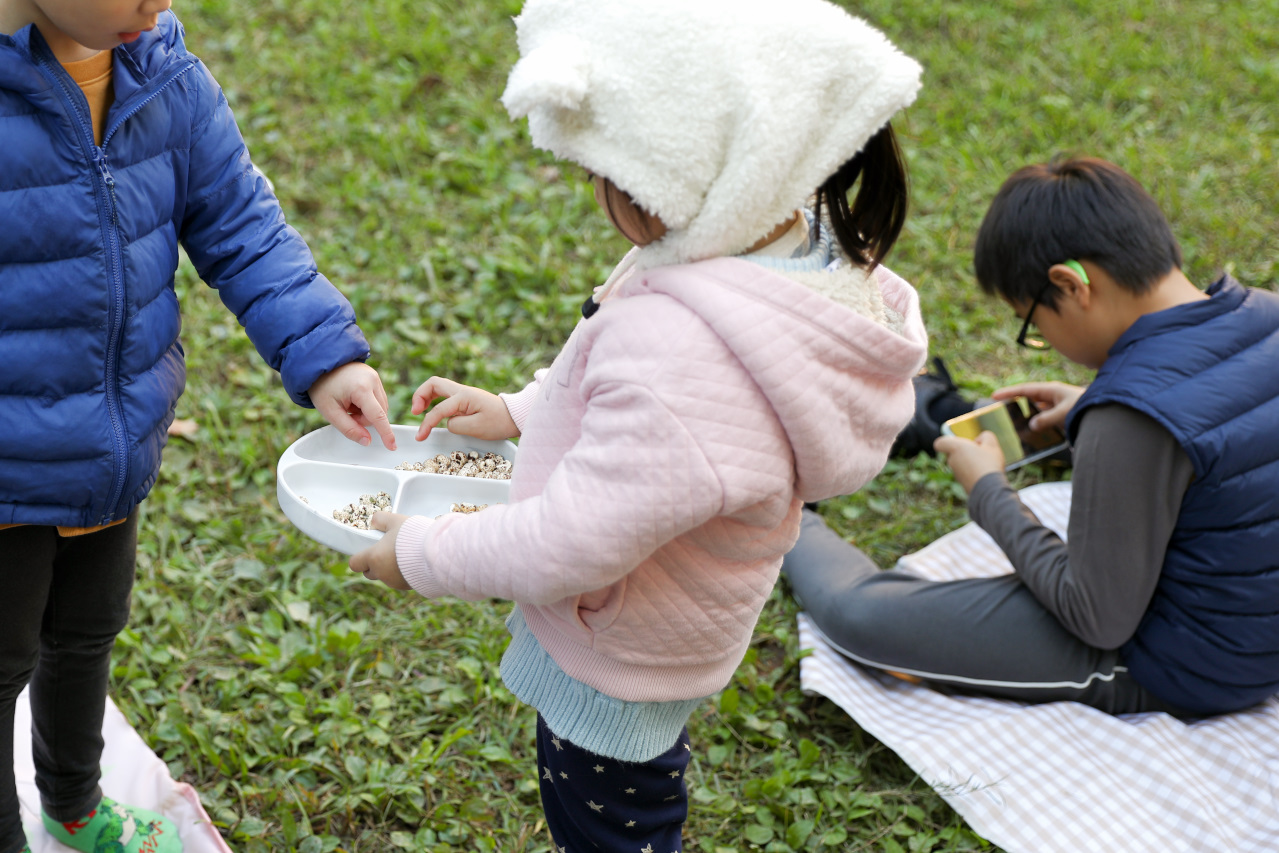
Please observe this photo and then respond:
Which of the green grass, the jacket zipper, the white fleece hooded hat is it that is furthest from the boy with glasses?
the jacket zipper

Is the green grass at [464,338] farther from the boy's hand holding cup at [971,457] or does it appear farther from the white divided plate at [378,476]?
the white divided plate at [378,476]

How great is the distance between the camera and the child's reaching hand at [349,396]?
1.52 metres

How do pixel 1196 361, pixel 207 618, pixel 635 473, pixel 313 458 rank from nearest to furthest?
1. pixel 635 473
2. pixel 313 458
3. pixel 1196 361
4. pixel 207 618

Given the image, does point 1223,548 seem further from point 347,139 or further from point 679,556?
point 347,139

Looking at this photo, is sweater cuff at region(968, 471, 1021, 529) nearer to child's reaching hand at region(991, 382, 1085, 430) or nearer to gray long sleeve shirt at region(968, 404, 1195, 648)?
gray long sleeve shirt at region(968, 404, 1195, 648)

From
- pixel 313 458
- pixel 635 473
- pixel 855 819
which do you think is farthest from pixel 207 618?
pixel 635 473

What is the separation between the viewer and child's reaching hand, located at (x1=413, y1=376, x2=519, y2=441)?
1562mm

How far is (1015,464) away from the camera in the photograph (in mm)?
2740

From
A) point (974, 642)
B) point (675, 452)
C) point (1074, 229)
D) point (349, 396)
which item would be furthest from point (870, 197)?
point (974, 642)

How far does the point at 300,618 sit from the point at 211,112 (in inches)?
46.2

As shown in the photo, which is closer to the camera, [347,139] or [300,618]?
[300,618]

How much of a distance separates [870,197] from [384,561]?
69cm

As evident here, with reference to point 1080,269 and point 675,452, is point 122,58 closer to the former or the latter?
point 675,452

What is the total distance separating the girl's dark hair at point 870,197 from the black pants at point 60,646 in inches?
41.0
